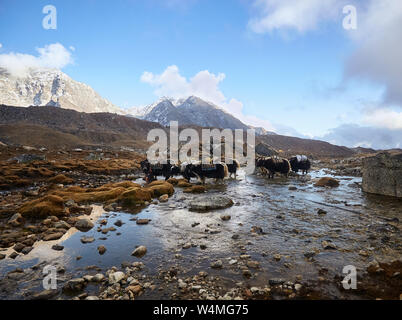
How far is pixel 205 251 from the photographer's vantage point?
6.19 metres

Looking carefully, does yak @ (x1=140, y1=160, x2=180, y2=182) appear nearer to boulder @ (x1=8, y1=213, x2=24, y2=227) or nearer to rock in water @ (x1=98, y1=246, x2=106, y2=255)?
boulder @ (x1=8, y1=213, x2=24, y2=227)

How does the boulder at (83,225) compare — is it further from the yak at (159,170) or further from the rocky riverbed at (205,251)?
the yak at (159,170)

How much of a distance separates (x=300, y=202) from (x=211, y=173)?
8.38 metres

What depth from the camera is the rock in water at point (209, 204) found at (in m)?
10.8

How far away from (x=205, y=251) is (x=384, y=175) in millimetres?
13556

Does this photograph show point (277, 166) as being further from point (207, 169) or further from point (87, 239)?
point (87, 239)

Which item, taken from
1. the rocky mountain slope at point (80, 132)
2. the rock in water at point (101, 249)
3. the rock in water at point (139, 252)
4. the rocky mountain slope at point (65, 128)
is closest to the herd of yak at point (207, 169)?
the rock in water at point (101, 249)

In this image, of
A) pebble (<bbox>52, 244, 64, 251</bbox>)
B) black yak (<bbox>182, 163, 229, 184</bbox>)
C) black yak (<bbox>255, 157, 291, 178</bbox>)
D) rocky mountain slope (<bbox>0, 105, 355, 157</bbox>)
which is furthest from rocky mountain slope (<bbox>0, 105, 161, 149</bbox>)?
pebble (<bbox>52, 244, 64, 251</bbox>)

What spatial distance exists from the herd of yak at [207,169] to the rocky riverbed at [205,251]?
771 cm

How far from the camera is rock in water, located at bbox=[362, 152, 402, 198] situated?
504 inches

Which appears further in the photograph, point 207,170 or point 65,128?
point 65,128

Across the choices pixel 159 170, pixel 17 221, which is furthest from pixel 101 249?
pixel 159 170

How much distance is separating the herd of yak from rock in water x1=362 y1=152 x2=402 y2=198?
340 inches

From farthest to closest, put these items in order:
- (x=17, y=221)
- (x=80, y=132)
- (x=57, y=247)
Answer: (x=80, y=132) → (x=17, y=221) → (x=57, y=247)
